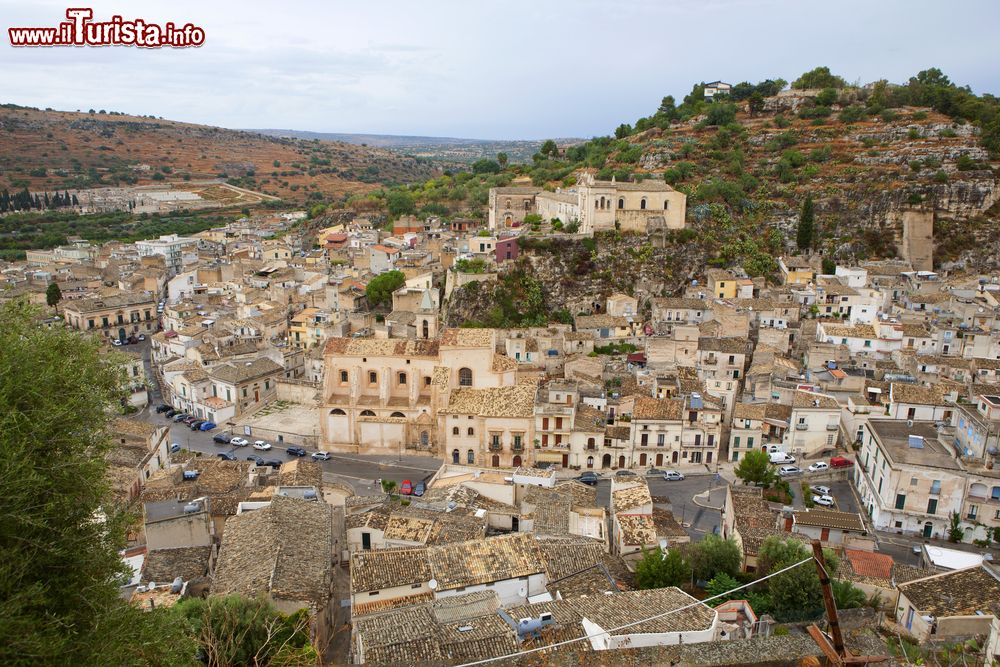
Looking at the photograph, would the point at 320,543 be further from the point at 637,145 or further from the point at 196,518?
the point at 637,145

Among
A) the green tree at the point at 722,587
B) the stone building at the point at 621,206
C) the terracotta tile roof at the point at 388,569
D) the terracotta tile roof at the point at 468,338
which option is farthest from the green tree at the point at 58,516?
the stone building at the point at 621,206

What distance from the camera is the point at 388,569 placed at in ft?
57.6

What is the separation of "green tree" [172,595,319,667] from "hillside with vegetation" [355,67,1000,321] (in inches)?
1383

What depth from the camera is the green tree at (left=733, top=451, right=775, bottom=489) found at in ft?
93.1

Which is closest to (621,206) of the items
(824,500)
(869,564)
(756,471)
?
(756,471)

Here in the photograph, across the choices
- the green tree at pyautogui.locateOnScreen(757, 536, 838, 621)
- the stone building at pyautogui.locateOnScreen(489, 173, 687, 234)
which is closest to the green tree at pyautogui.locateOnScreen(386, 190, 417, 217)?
the stone building at pyautogui.locateOnScreen(489, 173, 687, 234)

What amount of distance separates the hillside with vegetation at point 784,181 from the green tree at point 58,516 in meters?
40.8

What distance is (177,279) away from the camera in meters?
61.1

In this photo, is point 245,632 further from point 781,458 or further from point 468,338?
point 781,458

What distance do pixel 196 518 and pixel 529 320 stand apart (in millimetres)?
32735

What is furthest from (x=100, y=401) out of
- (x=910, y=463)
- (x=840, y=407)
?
(x=840, y=407)

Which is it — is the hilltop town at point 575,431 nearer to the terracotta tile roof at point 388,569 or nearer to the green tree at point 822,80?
the terracotta tile roof at point 388,569

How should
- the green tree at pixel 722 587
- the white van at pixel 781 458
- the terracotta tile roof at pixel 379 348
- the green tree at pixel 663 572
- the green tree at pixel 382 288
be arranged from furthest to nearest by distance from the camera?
the green tree at pixel 382 288 < the terracotta tile roof at pixel 379 348 < the white van at pixel 781 458 < the green tree at pixel 663 572 < the green tree at pixel 722 587

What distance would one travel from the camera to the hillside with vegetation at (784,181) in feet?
184
